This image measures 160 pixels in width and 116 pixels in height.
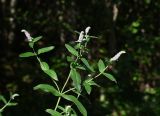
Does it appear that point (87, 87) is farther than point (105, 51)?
No

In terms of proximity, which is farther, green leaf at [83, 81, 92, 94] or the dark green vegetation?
the dark green vegetation

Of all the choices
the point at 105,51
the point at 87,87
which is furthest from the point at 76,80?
the point at 105,51

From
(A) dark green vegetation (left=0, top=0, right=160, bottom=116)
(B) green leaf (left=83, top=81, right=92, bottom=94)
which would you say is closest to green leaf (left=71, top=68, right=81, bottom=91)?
(B) green leaf (left=83, top=81, right=92, bottom=94)

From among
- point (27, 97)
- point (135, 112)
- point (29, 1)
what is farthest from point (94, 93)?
point (29, 1)

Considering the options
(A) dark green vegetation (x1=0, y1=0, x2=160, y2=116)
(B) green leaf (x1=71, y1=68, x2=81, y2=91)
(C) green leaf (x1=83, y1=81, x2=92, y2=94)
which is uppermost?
(B) green leaf (x1=71, y1=68, x2=81, y2=91)

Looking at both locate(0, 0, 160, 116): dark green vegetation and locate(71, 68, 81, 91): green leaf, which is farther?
locate(0, 0, 160, 116): dark green vegetation

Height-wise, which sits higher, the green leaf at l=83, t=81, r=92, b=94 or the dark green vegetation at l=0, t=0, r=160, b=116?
the green leaf at l=83, t=81, r=92, b=94

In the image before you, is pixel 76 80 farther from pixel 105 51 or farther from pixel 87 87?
pixel 105 51

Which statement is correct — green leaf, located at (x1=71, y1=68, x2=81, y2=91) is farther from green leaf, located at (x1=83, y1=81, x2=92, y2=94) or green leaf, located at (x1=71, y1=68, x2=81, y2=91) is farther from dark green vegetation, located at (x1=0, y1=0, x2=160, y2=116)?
dark green vegetation, located at (x1=0, y1=0, x2=160, y2=116)
